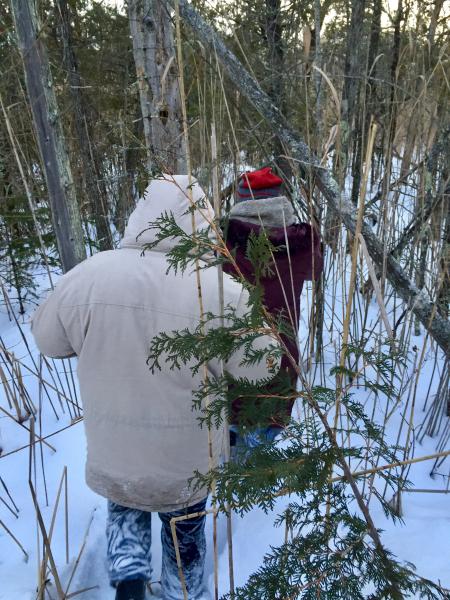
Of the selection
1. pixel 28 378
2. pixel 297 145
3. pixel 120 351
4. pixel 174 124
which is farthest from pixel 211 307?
pixel 28 378

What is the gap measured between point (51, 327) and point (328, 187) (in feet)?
2.80

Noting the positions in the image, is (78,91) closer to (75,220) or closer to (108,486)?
(75,220)

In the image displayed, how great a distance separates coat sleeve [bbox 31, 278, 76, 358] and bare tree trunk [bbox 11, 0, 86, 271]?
0.83m

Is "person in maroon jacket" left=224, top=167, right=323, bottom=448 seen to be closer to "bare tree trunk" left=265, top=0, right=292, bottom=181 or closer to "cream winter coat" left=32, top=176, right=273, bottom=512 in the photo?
"cream winter coat" left=32, top=176, right=273, bottom=512

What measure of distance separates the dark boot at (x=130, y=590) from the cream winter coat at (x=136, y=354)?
23 cm

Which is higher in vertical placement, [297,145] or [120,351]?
[297,145]

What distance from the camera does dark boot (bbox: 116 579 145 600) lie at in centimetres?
127

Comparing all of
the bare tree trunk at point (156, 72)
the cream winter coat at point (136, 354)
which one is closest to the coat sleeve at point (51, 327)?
the cream winter coat at point (136, 354)

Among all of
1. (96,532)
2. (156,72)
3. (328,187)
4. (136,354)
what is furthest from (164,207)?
(156,72)

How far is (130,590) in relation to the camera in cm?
127

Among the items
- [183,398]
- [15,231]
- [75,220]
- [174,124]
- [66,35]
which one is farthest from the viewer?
[15,231]

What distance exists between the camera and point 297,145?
4.38 ft

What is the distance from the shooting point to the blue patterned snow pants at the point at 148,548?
1300mm

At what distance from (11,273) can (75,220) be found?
189 cm
